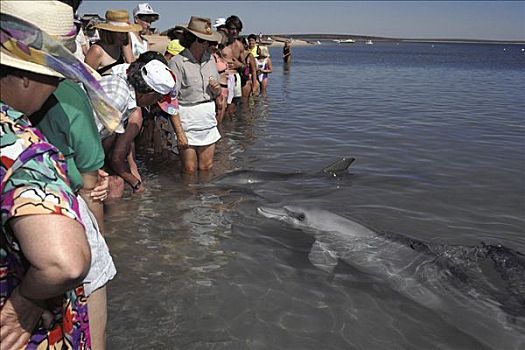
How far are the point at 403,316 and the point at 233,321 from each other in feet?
5.05

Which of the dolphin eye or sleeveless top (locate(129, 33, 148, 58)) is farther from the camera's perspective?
sleeveless top (locate(129, 33, 148, 58))

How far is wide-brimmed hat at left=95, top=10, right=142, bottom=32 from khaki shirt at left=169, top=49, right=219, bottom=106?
0.74 metres

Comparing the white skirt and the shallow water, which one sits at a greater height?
the white skirt

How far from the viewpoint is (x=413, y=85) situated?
2694 centimetres

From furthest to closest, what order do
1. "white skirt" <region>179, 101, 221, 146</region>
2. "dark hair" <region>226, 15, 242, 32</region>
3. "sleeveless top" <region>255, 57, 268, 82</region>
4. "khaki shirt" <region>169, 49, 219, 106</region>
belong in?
"sleeveless top" <region>255, 57, 268, 82</region>, "dark hair" <region>226, 15, 242, 32</region>, "white skirt" <region>179, 101, 221, 146</region>, "khaki shirt" <region>169, 49, 219, 106</region>

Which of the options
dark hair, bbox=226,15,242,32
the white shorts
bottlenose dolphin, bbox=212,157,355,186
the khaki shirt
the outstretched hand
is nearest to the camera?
the white shorts

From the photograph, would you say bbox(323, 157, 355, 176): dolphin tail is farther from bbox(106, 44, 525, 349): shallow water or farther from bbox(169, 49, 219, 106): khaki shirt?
bbox(169, 49, 219, 106): khaki shirt

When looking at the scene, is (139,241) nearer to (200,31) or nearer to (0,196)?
(200,31)

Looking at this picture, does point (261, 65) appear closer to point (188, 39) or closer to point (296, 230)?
point (188, 39)

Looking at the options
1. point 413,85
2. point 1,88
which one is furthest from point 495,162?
point 413,85

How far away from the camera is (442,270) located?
507 cm

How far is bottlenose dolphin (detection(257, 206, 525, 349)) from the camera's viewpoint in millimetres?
4426

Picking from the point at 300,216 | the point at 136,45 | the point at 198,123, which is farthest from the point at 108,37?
the point at 300,216

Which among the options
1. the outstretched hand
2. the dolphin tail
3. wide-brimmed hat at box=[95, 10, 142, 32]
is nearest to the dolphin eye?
the dolphin tail
